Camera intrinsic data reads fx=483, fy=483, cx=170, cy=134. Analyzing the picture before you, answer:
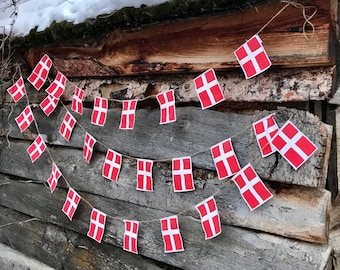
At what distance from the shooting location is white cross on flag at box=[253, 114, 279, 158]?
1.57m

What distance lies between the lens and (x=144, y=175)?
1979 mm

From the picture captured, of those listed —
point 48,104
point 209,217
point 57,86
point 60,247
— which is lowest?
point 60,247

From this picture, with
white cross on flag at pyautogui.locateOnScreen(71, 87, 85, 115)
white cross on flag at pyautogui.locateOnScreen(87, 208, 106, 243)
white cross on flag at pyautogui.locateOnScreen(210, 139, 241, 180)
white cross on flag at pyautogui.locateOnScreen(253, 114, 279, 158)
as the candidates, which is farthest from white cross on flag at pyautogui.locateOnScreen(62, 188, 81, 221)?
white cross on flag at pyautogui.locateOnScreen(253, 114, 279, 158)

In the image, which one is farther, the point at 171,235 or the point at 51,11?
the point at 51,11

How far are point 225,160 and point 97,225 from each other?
0.82m

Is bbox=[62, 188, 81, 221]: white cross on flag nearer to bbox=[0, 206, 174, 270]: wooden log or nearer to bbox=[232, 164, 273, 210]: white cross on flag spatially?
bbox=[0, 206, 174, 270]: wooden log

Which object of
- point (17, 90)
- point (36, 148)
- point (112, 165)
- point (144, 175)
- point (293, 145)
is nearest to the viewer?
point (293, 145)

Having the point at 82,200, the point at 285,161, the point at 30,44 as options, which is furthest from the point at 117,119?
the point at 285,161

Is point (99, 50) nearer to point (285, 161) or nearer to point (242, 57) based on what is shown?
point (242, 57)

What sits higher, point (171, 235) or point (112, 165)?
point (112, 165)

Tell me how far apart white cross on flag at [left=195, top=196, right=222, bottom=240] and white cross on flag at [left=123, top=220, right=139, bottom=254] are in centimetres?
38

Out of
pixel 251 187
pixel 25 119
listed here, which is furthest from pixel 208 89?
pixel 25 119

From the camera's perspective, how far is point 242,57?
161 cm

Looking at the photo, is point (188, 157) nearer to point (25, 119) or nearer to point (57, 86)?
point (57, 86)
